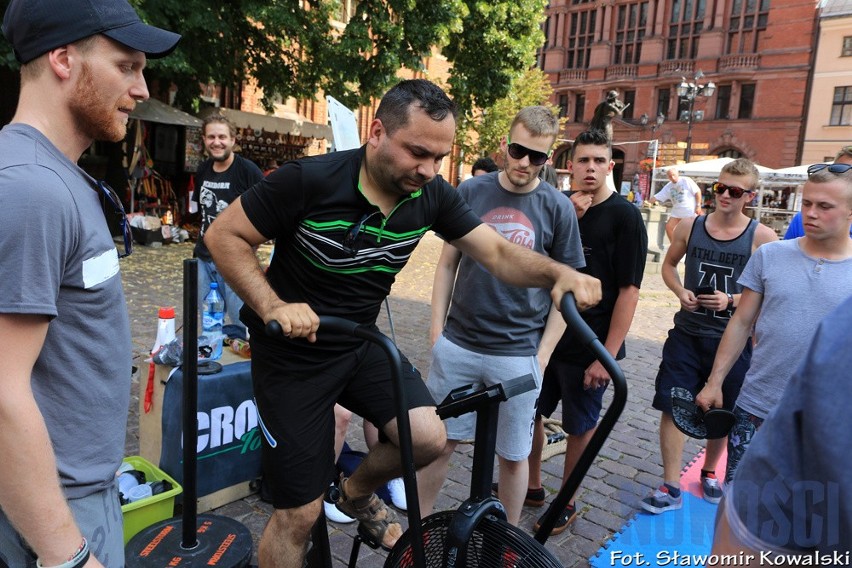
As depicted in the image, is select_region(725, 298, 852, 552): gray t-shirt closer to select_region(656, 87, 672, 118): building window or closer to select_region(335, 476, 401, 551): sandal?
select_region(335, 476, 401, 551): sandal

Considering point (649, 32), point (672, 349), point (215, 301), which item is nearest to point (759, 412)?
point (672, 349)

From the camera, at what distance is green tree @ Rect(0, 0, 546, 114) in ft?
38.1

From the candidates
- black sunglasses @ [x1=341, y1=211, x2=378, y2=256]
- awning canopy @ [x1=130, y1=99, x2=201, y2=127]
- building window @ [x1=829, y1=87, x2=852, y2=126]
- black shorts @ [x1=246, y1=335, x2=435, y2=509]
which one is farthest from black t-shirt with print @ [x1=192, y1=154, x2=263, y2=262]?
building window @ [x1=829, y1=87, x2=852, y2=126]

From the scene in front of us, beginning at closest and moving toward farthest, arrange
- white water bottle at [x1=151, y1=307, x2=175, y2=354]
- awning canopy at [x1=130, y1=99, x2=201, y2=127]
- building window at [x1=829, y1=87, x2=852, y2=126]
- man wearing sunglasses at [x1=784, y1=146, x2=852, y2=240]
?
white water bottle at [x1=151, y1=307, x2=175, y2=354] < man wearing sunglasses at [x1=784, y1=146, x2=852, y2=240] < awning canopy at [x1=130, y1=99, x2=201, y2=127] < building window at [x1=829, y1=87, x2=852, y2=126]

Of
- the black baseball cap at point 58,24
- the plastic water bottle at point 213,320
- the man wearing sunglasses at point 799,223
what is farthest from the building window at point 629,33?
the black baseball cap at point 58,24

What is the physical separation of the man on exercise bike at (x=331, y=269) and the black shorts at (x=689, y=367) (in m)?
1.96

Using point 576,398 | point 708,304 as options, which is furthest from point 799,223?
point 576,398

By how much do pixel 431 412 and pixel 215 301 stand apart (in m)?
3.38

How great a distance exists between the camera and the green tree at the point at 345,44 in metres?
11.6

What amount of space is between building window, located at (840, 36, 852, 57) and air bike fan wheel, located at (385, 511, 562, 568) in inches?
1734

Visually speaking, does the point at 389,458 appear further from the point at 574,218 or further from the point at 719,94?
the point at 719,94

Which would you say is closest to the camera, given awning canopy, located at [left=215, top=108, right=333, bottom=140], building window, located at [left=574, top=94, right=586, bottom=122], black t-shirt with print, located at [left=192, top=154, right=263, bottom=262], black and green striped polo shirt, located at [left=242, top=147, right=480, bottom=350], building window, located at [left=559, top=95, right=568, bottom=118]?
black and green striped polo shirt, located at [left=242, top=147, right=480, bottom=350]

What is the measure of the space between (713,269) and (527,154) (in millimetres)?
1682

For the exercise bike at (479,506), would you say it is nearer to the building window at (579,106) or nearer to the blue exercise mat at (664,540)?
the blue exercise mat at (664,540)
